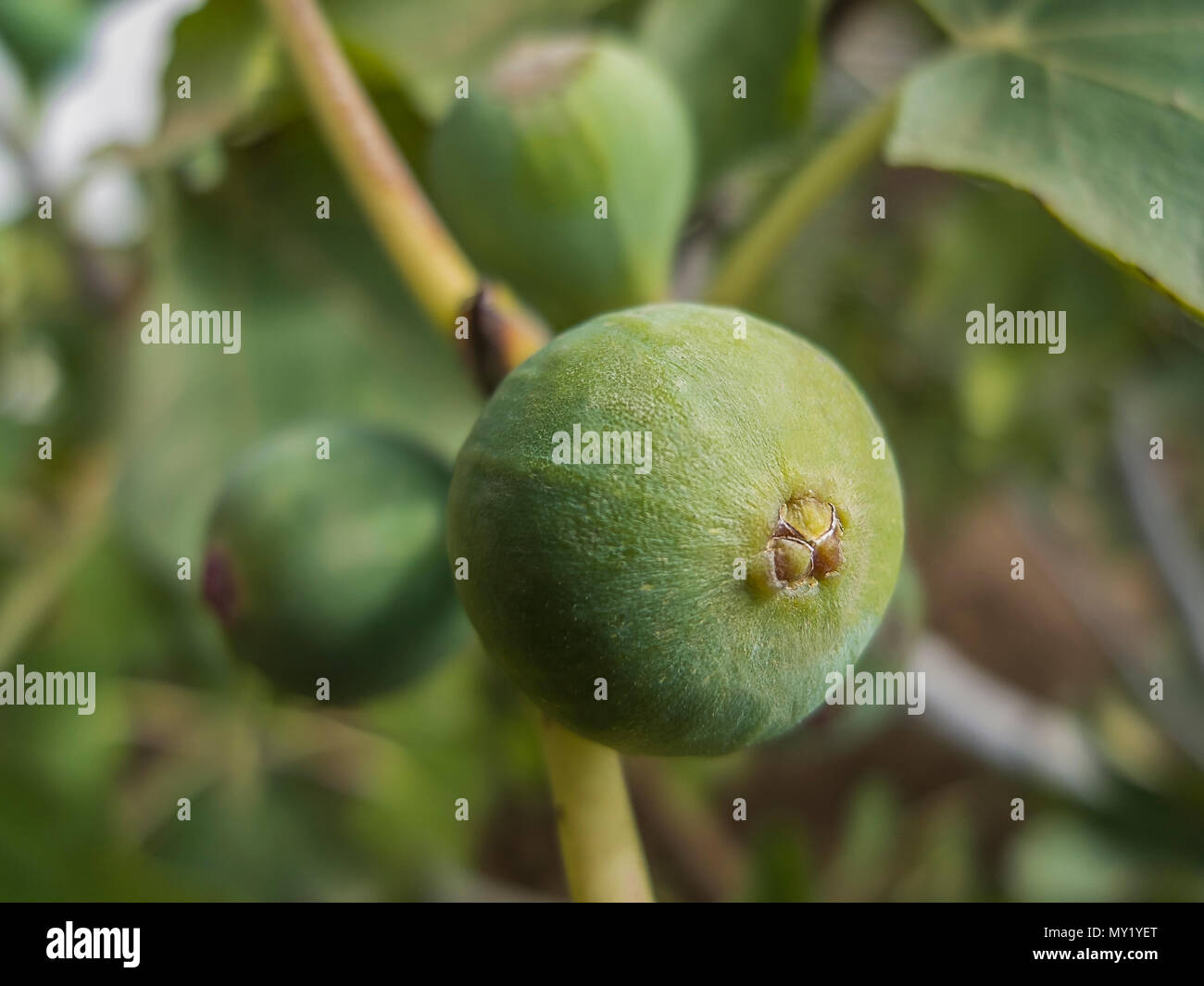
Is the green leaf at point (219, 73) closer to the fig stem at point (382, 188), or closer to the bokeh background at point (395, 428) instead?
the bokeh background at point (395, 428)

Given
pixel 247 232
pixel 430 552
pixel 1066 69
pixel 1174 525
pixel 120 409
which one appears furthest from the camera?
pixel 1174 525

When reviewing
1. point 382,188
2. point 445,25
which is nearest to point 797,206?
point 382,188

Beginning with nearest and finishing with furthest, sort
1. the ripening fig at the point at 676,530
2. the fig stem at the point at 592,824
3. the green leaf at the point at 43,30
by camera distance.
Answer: the ripening fig at the point at 676,530 → the fig stem at the point at 592,824 → the green leaf at the point at 43,30

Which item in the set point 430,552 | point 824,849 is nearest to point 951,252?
point 430,552

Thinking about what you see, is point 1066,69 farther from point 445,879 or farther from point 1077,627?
point 1077,627

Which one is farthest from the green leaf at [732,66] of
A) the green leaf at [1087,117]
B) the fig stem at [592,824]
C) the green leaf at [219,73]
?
the fig stem at [592,824]

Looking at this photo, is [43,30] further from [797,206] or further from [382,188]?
[797,206]

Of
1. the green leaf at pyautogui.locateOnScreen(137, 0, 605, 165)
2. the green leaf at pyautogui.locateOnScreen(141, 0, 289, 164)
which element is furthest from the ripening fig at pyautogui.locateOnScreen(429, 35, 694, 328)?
the green leaf at pyautogui.locateOnScreen(141, 0, 289, 164)
